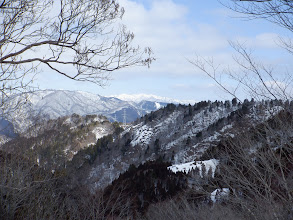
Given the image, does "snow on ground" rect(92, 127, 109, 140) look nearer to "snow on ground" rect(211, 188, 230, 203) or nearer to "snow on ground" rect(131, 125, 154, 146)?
"snow on ground" rect(131, 125, 154, 146)

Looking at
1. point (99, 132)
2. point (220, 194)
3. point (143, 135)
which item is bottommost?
point (143, 135)

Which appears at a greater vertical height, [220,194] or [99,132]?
[220,194]

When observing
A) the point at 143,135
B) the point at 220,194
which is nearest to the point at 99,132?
the point at 143,135

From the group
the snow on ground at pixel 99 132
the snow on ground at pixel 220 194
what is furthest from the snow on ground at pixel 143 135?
the snow on ground at pixel 220 194

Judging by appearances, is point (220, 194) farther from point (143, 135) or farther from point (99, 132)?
point (99, 132)

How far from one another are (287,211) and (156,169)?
1014 inches

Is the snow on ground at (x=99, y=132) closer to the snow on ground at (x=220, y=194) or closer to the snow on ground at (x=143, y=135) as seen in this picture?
the snow on ground at (x=143, y=135)

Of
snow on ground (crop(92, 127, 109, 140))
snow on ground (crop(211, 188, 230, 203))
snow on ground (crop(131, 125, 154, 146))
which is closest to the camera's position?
snow on ground (crop(211, 188, 230, 203))

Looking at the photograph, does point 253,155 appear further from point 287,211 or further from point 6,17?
point 6,17

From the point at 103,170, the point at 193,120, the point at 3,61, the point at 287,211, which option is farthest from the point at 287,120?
the point at 193,120

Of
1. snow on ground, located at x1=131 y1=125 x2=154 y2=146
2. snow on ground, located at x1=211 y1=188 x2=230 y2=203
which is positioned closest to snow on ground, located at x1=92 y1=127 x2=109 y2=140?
snow on ground, located at x1=131 y1=125 x2=154 y2=146

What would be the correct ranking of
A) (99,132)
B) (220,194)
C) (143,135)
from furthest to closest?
(99,132)
(143,135)
(220,194)

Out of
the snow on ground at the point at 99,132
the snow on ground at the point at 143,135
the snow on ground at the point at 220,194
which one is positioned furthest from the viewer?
the snow on ground at the point at 99,132

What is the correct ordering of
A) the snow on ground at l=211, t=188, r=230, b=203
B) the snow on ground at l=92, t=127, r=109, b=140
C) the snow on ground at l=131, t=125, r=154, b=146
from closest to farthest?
1. the snow on ground at l=211, t=188, r=230, b=203
2. the snow on ground at l=131, t=125, r=154, b=146
3. the snow on ground at l=92, t=127, r=109, b=140
